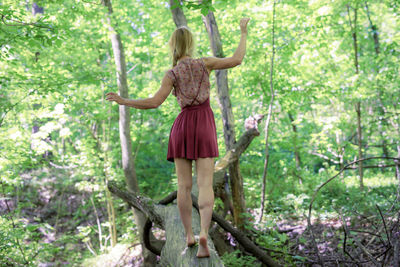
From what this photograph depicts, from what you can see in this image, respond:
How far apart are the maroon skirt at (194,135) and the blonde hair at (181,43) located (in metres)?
0.47

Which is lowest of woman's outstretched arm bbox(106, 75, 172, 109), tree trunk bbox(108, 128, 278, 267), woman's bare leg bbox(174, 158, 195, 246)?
tree trunk bbox(108, 128, 278, 267)

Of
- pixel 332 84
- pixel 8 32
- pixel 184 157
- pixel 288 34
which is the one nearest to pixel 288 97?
pixel 288 34

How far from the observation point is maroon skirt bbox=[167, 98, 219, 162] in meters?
2.47

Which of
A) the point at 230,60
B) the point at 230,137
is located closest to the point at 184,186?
the point at 230,60

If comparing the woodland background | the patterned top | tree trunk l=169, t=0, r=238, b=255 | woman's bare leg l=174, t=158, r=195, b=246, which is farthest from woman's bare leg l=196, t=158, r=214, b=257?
tree trunk l=169, t=0, r=238, b=255

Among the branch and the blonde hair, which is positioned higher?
the blonde hair

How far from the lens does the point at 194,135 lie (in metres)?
2.50

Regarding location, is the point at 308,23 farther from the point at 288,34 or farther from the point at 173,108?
the point at 173,108

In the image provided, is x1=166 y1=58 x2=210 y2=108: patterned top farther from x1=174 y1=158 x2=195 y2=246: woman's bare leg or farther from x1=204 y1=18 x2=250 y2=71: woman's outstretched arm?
x1=174 y1=158 x2=195 y2=246: woman's bare leg

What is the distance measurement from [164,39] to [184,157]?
6117 millimetres

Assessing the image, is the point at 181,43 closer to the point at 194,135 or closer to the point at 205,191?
the point at 194,135

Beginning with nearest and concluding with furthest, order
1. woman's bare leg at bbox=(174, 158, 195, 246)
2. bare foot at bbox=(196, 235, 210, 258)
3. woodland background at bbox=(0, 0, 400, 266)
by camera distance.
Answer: bare foot at bbox=(196, 235, 210, 258) < woman's bare leg at bbox=(174, 158, 195, 246) < woodland background at bbox=(0, 0, 400, 266)

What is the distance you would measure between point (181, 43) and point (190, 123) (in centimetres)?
70

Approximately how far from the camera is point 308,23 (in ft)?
20.8
